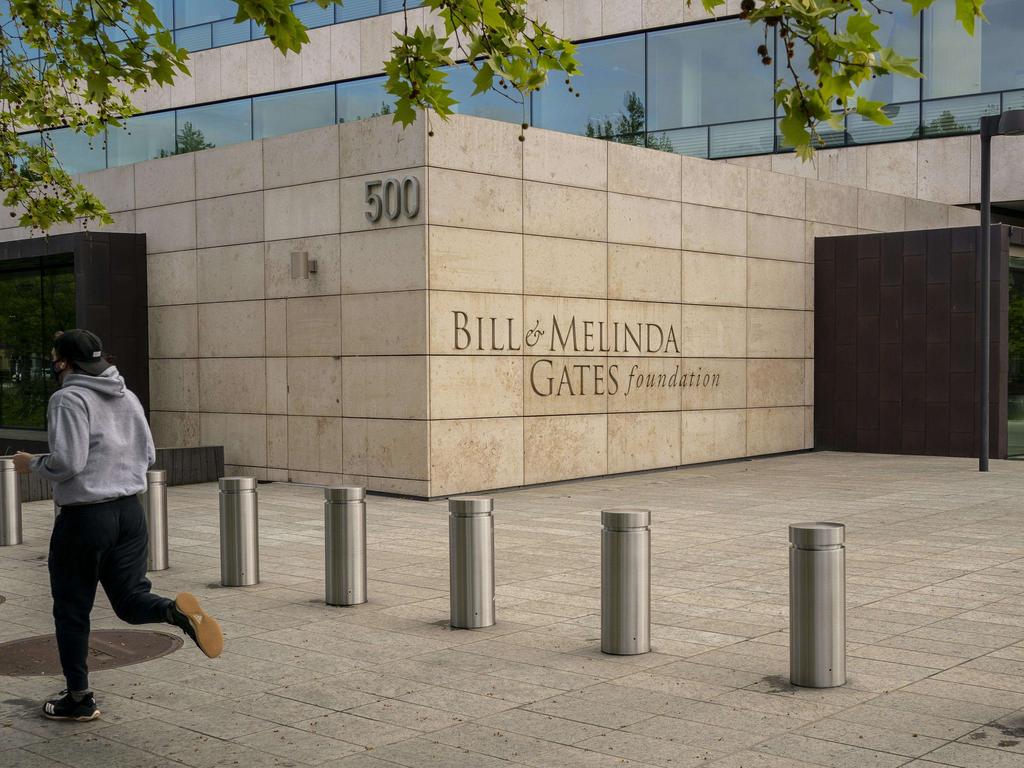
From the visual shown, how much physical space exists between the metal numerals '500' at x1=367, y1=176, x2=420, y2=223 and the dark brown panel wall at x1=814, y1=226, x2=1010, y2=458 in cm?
979

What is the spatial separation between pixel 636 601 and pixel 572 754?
1.94 metres

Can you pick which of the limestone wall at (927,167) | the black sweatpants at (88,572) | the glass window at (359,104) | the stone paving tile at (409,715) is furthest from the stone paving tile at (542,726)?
the glass window at (359,104)

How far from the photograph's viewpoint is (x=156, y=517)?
10.4 m

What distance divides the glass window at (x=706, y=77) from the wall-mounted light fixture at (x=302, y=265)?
12.6 m

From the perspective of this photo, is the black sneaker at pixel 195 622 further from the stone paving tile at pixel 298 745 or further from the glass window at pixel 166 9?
the glass window at pixel 166 9

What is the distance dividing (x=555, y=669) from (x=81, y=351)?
316cm

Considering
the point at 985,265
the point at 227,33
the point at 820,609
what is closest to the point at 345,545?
the point at 820,609

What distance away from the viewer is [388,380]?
1566 cm

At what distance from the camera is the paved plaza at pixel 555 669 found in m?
5.43

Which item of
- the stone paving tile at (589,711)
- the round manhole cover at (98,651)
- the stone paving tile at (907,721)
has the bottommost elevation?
the round manhole cover at (98,651)

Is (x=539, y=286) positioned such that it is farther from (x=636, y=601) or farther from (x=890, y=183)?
(x=890, y=183)

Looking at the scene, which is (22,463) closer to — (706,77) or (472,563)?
(472,563)

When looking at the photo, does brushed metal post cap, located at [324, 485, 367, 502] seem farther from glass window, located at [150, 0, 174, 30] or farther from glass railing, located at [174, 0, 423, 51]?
glass window, located at [150, 0, 174, 30]

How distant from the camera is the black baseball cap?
5996 mm
